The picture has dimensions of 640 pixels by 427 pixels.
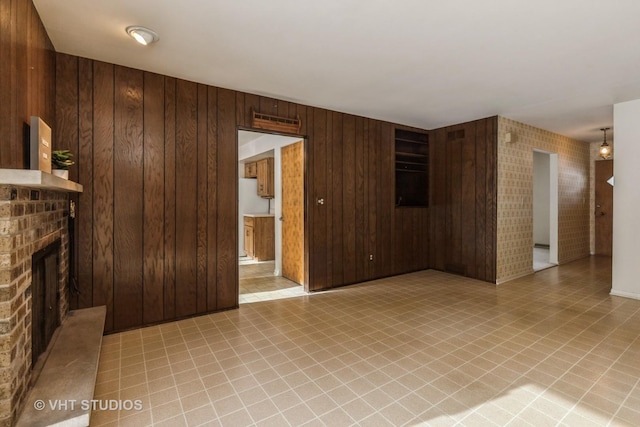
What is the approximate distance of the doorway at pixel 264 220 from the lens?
4.62m

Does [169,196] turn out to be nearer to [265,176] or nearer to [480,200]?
[265,176]

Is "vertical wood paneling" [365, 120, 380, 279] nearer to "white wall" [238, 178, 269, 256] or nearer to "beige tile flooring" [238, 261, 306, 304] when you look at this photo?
"beige tile flooring" [238, 261, 306, 304]

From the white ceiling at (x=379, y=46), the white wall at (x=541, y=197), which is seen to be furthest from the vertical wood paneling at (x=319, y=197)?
the white wall at (x=541, y=197)

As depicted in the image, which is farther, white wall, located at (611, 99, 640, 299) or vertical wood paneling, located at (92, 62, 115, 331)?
white wall, located at (611, 99, 640, 299)

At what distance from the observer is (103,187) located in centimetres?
297

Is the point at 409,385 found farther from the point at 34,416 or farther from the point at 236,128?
the point at 236,128

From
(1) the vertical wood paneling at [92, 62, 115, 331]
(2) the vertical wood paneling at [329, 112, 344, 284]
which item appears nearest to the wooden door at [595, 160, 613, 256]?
(2) the vertical wood paneling at [329, 112, 344, 284]

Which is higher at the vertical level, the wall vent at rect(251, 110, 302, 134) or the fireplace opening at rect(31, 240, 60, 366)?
the wall vent at rect(251, 110, 302, 134)

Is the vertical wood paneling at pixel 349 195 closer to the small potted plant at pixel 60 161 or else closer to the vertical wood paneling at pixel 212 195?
the vertical wood paneling at pixel 212 195

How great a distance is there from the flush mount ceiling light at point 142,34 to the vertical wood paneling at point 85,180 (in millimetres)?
785

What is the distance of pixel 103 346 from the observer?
2729 mm

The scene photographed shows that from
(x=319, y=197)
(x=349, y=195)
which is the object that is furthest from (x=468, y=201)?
(x=319, y=197)

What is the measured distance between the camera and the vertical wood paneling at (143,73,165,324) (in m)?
3.16

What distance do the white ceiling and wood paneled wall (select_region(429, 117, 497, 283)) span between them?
3.40 ft
